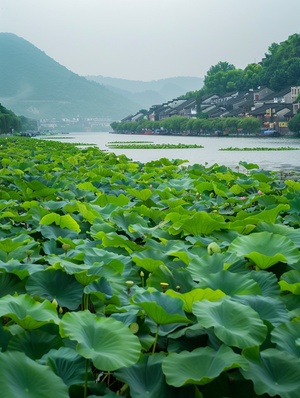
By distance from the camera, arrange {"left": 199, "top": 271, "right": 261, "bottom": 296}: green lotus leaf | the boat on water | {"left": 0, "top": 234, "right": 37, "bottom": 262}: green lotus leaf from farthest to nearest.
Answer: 1. the boat on water
2. {"left": 0, "top": 234, "right": 37, "bottom": 262}: green lotus leaf
3. {"left": 199, "top": 271, "right": 261, "bottom": 296}: green lotus leaf

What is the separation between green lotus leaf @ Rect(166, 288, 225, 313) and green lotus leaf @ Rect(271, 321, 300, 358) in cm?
15

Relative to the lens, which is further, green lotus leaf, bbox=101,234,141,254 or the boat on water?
the boat on water

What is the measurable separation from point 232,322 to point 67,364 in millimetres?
322

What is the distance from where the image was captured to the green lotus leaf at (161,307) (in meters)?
1.08

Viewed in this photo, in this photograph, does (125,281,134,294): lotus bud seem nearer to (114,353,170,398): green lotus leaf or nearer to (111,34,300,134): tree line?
(114,353,170,398): green lotus leaf


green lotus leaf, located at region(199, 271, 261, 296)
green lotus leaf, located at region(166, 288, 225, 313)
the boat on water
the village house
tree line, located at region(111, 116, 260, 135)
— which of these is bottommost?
the boat on water

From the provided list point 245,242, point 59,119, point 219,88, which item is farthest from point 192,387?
point 59,119

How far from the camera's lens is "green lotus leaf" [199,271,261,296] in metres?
1.31

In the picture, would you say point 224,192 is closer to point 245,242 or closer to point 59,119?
point 245,242

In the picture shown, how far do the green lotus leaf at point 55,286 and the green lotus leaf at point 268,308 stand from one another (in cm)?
38

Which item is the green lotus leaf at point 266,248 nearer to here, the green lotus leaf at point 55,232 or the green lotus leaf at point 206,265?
the green lotus leaf at point 206,265

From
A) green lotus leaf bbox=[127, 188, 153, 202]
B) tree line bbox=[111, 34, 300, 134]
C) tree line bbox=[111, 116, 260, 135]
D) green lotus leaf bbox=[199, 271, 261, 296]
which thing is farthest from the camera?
tree line bbox=[111, 34, 300, 134]

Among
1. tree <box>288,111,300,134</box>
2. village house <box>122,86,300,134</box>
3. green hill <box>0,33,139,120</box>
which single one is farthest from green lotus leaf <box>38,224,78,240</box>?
green hill <box>0,33,139,120</box>

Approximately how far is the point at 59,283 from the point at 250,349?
525mm
